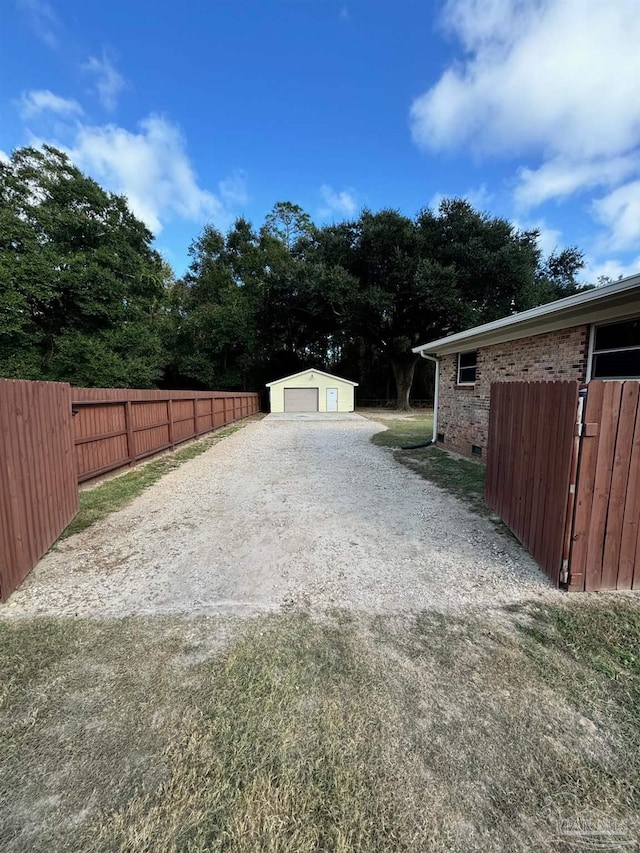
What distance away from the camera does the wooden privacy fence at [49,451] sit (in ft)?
9.68

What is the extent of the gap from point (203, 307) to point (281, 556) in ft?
97.7

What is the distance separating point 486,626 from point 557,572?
0.97 m

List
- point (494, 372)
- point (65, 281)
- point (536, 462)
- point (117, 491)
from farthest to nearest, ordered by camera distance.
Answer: point (65, 281) → point (494, 372) → point (117, 491) → point (536, 462)

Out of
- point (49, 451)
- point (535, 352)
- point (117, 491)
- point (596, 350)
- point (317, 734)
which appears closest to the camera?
point (317, 734)

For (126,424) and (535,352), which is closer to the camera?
(535,352)

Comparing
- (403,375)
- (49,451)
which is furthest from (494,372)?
(403,375)

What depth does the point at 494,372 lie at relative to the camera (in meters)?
7.90

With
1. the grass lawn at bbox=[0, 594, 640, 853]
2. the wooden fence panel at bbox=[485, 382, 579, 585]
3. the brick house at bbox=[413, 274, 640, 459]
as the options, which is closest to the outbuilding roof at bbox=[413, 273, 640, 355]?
the brick house at bbox=[413, 274, 640, 459]

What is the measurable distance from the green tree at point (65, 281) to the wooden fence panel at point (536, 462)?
21.0m

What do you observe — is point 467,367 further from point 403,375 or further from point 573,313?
point 403,375

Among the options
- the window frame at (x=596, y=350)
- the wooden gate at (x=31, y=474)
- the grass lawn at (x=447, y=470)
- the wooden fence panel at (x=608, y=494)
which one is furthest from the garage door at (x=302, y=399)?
the wooden fence panel at (x=608, y=494)

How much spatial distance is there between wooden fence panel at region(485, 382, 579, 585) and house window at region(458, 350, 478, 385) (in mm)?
4349

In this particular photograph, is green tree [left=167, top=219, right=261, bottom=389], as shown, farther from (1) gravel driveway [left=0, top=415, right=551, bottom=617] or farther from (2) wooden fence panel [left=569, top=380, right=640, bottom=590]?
(2) wooden fence panel [left=569, top=380, right=640, bottom=590]

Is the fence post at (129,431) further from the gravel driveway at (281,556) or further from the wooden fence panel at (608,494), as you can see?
the wooden fence panel at (608,494)
